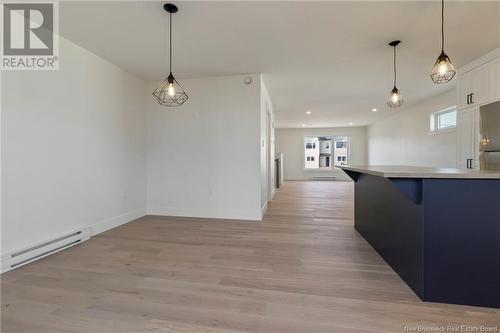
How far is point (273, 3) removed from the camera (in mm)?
2080

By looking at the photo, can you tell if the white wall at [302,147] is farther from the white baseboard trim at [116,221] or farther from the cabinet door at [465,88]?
the white baseboard trim at [116,221]

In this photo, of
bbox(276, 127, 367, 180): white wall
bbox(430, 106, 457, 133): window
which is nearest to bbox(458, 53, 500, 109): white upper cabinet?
bbox(430, 106, 457, 133): window

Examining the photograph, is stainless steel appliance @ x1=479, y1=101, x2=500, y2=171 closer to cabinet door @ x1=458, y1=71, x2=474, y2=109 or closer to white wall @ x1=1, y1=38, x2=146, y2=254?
cabinet door @ x1=458, y1=71, x2=474, y2=109

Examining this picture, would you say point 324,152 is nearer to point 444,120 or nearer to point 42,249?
point 444,120

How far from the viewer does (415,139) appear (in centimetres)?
612

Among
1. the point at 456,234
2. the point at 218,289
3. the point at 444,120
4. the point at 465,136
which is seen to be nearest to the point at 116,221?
the point at 218,289

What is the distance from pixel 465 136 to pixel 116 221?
556 cm

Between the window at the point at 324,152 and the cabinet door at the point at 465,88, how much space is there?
23.2ft

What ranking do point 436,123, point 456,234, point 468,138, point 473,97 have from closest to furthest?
point 456,234 < point 473,97 < point 468,138 < point 436,123

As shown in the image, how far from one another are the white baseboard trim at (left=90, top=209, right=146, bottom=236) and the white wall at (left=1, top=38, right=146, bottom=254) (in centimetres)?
1

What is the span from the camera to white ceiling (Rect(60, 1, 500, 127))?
7.11 feet

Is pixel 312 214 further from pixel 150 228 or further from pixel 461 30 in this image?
pixel 461 30

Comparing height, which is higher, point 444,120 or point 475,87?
point 475,87

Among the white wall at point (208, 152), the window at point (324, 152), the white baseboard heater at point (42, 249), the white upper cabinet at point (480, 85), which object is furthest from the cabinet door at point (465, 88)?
the window at point (324, 152)
